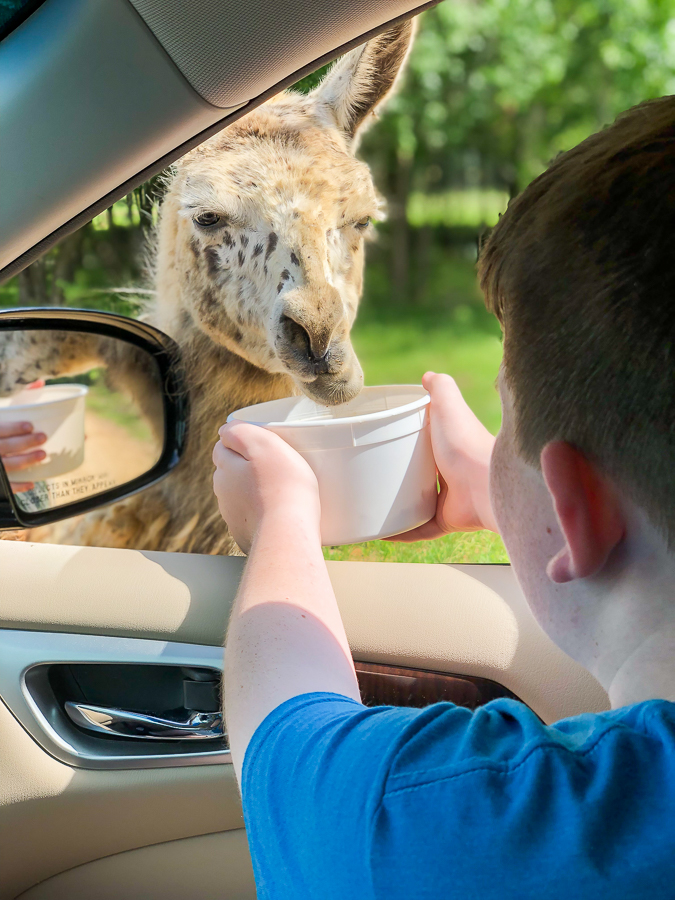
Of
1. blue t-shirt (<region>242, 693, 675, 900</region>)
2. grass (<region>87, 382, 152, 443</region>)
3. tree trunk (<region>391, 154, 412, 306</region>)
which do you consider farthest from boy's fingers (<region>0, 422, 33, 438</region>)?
blue t-shirt (<region>242, 693, 675, 900</region>)

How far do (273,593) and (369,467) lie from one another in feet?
1.11

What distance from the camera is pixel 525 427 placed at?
978mm

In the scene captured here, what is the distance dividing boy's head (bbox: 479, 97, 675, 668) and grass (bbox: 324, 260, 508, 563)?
0.63 metres

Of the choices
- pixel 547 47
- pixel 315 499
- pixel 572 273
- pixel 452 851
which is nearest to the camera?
pixel 452 851

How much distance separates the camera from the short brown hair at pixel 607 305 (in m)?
0.82

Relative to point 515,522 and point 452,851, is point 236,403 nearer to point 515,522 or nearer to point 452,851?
point 515,522

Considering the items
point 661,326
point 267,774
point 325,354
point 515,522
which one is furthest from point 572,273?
point 325,354

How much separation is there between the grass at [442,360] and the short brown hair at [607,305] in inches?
24.9

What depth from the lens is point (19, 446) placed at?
1775 millimetres

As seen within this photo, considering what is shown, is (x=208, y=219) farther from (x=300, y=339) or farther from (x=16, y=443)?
(x=16, y=443)

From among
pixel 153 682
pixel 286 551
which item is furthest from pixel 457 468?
pixel 153 682

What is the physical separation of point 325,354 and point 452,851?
1008 mm

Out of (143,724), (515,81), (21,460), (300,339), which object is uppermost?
(515,81)

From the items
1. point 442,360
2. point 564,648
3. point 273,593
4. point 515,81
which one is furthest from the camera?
point 515,81
